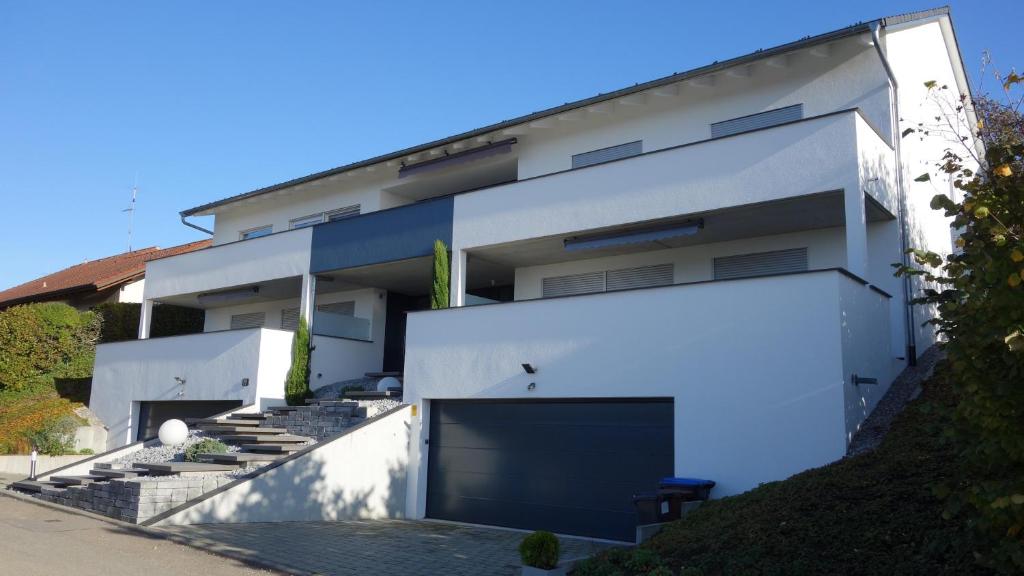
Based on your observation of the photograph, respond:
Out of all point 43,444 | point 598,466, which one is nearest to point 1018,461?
point 598,466

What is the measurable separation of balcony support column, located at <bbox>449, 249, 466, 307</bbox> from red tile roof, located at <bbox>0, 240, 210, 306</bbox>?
13636mm

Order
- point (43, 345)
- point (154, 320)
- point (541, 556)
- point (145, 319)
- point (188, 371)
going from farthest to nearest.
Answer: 1. point (154, 320)
2. point (43, 345)
3. point (145, 319)
4. point (188, 371)
5. point (541, 556)

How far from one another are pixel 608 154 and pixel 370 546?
9253 mm

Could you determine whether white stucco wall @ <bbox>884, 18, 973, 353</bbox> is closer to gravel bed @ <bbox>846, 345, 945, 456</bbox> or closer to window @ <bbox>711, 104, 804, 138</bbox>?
gravel bed @ <bbox>846, 345, 945, 456</bbox>

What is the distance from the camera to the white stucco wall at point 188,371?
18234mm

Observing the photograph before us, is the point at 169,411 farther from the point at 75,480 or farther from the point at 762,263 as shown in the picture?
the point at 762,263

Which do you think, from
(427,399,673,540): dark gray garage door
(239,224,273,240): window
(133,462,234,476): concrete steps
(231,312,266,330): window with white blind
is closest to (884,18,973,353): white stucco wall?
(427,399,673,540): dark gray garage door

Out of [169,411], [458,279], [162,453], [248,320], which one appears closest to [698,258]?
[458,279]

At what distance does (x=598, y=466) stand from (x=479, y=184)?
→ 360 inches

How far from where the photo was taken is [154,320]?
991 inches

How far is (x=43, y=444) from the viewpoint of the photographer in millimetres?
19484

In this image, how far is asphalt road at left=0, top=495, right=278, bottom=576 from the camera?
28.2 feet

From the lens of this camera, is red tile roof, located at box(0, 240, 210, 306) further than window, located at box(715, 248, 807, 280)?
Yes

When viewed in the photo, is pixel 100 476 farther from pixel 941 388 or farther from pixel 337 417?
pixel 941 388
